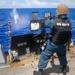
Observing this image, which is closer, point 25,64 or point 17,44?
point 25,64

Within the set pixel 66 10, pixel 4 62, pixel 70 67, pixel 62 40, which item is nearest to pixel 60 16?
pixel 66 10

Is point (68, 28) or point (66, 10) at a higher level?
point (66, 10)

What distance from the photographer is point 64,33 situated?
452 centimetres

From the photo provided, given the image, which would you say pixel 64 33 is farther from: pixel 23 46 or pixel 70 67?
pixel 23 46

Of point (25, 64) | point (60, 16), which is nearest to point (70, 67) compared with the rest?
point (25, 64)

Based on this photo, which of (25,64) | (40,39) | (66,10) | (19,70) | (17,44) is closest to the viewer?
(66,10)

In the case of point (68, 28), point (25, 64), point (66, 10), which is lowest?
point (25, 64)

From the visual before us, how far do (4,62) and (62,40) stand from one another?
1.88 meters

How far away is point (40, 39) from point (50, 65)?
132 cm

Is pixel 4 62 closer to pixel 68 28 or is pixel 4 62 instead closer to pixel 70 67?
pixel 70 67

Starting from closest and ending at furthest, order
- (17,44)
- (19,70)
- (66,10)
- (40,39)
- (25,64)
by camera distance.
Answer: (66,10) → (19,70) → (25,64) → (17,44) → (40,39)

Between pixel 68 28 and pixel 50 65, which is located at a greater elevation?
pixel 68 28

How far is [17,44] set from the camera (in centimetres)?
643

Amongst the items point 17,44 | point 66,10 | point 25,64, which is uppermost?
point 66,10
